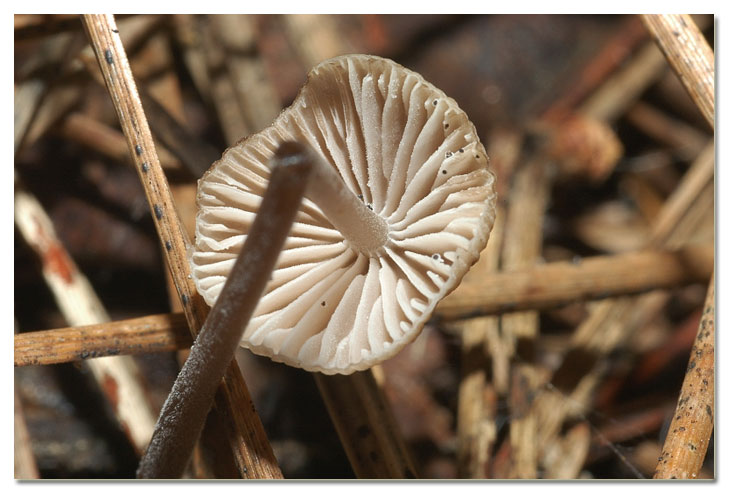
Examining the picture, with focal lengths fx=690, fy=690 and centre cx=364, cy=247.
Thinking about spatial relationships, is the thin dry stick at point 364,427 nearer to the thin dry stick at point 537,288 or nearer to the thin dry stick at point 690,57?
the thin dry stick at point 537,288

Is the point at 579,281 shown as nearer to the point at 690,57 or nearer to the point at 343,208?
the point at 690,57

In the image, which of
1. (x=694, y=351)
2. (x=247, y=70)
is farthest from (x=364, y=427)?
(x=247, y=70)

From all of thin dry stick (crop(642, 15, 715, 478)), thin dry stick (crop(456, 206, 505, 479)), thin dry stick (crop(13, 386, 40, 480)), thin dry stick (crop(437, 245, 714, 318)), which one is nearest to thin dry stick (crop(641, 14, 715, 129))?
thin dry stick (crop(642, 15, 715, 478))

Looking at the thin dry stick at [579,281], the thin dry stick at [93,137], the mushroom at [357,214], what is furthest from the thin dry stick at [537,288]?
the thin dry stick at [93,137]

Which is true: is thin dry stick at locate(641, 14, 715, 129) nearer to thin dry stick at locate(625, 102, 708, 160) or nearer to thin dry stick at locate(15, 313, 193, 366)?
thin dry stick at locate(625, 102, 708, 160)

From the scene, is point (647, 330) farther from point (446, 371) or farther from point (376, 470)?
point (376, 470)

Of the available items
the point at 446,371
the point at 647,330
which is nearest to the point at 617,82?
the point at 647,330
